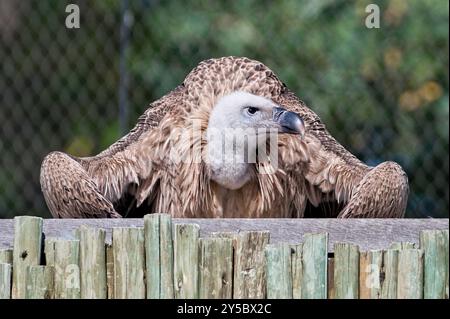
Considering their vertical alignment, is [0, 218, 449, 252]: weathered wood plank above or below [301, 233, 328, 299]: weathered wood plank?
above

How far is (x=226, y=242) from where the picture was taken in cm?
435

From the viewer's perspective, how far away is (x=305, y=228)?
15.1 feet

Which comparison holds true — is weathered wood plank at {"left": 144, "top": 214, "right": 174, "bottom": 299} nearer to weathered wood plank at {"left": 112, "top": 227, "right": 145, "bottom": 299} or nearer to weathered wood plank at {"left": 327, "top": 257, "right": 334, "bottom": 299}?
weathered wood plank at {"left": 112, "top": 227, "right": 145, "bottom": 299}

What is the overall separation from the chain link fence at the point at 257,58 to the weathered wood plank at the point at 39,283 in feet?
16.3

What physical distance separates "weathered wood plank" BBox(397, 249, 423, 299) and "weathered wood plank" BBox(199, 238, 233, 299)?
55cm

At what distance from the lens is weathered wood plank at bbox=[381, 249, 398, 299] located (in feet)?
14.3

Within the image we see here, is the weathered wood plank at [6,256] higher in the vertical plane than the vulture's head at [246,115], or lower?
lower

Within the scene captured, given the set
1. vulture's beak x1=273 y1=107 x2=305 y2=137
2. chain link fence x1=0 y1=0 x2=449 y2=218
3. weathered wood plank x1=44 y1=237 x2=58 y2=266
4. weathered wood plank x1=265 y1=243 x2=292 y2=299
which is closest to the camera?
weathered wood plank x1=265 y1=243 x2=292 y2=299

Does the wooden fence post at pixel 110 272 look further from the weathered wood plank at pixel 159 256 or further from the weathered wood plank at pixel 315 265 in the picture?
the weathered wood plank at pixel 315 265

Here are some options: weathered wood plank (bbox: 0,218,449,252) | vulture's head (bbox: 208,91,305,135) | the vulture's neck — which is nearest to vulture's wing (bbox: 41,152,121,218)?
the vulture's neck

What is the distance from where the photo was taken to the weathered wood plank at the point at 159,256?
4.37 m

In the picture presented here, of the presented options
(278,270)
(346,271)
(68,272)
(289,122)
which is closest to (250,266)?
(278,270)

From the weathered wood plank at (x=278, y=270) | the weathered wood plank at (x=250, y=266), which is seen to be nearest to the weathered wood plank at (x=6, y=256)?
the weathered wood plank at (x=250, y=266)
